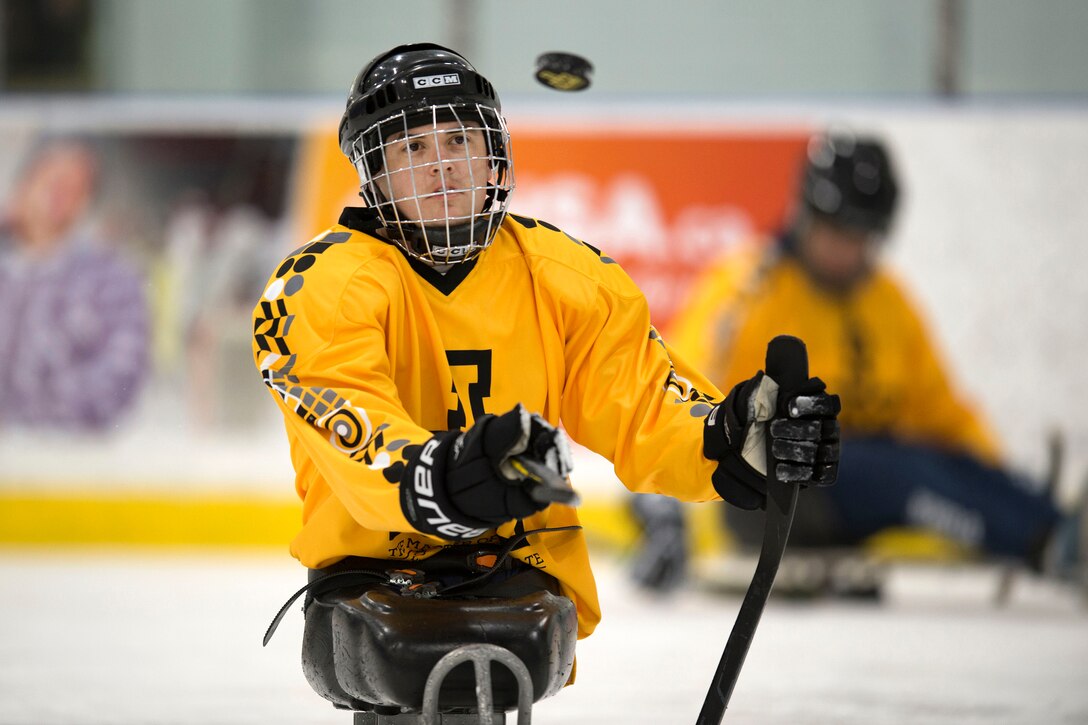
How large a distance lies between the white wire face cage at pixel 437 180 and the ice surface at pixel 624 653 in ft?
4.29

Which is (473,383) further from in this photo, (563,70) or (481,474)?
(563,70)

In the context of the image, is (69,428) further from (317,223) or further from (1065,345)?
(1065,345)

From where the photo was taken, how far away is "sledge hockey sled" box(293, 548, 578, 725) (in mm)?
1870

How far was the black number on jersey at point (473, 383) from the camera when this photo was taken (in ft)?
6.81

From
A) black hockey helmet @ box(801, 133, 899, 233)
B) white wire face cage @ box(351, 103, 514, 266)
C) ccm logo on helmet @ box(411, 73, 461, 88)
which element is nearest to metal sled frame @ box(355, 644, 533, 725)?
white wire face cage @ box(351, 103, 514, 266)

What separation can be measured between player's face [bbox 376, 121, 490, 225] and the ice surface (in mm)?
1347

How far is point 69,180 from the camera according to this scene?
274 inches

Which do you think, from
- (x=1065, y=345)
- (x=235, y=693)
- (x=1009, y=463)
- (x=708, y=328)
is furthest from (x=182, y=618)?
(x=1065, y=345)

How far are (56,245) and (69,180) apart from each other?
0.36m

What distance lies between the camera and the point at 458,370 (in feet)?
6.81

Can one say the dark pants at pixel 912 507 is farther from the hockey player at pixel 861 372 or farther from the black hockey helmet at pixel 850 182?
the black hockey helmet at pixel 850 182

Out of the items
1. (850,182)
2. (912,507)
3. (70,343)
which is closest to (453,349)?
(912,507)

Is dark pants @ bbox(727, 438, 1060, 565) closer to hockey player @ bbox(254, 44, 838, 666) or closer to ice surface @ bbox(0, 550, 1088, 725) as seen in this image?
ice surface @ bbox(0, 550, 1088, 725)

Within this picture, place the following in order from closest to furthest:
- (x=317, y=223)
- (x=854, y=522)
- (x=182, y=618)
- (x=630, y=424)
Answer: (x=630, y=424)
(x=182, y=618)
(x=854, y=522)
(x=317, y=223)
